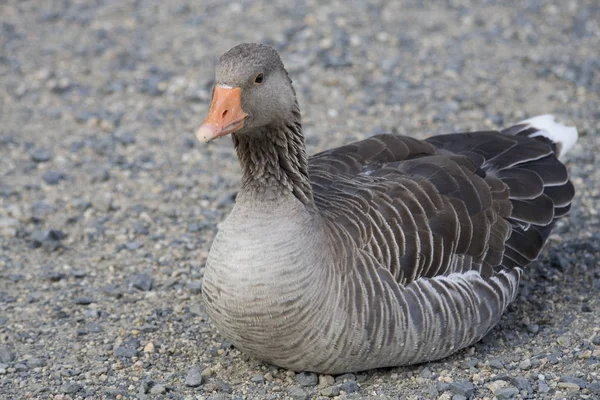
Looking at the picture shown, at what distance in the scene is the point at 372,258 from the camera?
5500 mm

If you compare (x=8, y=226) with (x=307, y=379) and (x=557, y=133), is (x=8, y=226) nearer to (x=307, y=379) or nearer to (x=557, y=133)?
(x=307, y=379)

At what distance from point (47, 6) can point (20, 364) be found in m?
8.39

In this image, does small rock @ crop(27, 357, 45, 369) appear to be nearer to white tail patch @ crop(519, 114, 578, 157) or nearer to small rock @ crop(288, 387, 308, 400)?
small rock @ crop(288, 387, 308, 400)

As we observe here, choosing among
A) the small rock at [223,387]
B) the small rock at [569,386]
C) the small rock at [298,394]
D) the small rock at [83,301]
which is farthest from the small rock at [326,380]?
the small rock at [83,301]

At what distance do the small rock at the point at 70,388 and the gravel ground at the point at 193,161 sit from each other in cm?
1

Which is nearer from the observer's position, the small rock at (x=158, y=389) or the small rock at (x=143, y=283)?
the small rock at (x=158, y=389)

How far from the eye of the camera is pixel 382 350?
5.49 m

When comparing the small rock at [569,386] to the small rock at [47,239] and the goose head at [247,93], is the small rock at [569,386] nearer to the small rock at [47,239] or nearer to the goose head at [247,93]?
the goose head at [247,93]

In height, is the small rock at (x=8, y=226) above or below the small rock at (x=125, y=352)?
above

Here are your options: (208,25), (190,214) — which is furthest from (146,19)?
(190,214)

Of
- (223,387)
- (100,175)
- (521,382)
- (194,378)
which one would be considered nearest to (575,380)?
(521,382)

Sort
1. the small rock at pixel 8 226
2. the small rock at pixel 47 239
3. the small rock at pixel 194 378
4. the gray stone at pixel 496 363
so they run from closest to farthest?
the small rock at pixel 194 378 < the gray stone at pixel 496 363 < the small rock at pixel 47 239 < the small rock at pixel 8 226

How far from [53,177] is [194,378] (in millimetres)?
3889

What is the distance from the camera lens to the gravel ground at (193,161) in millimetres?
5789
